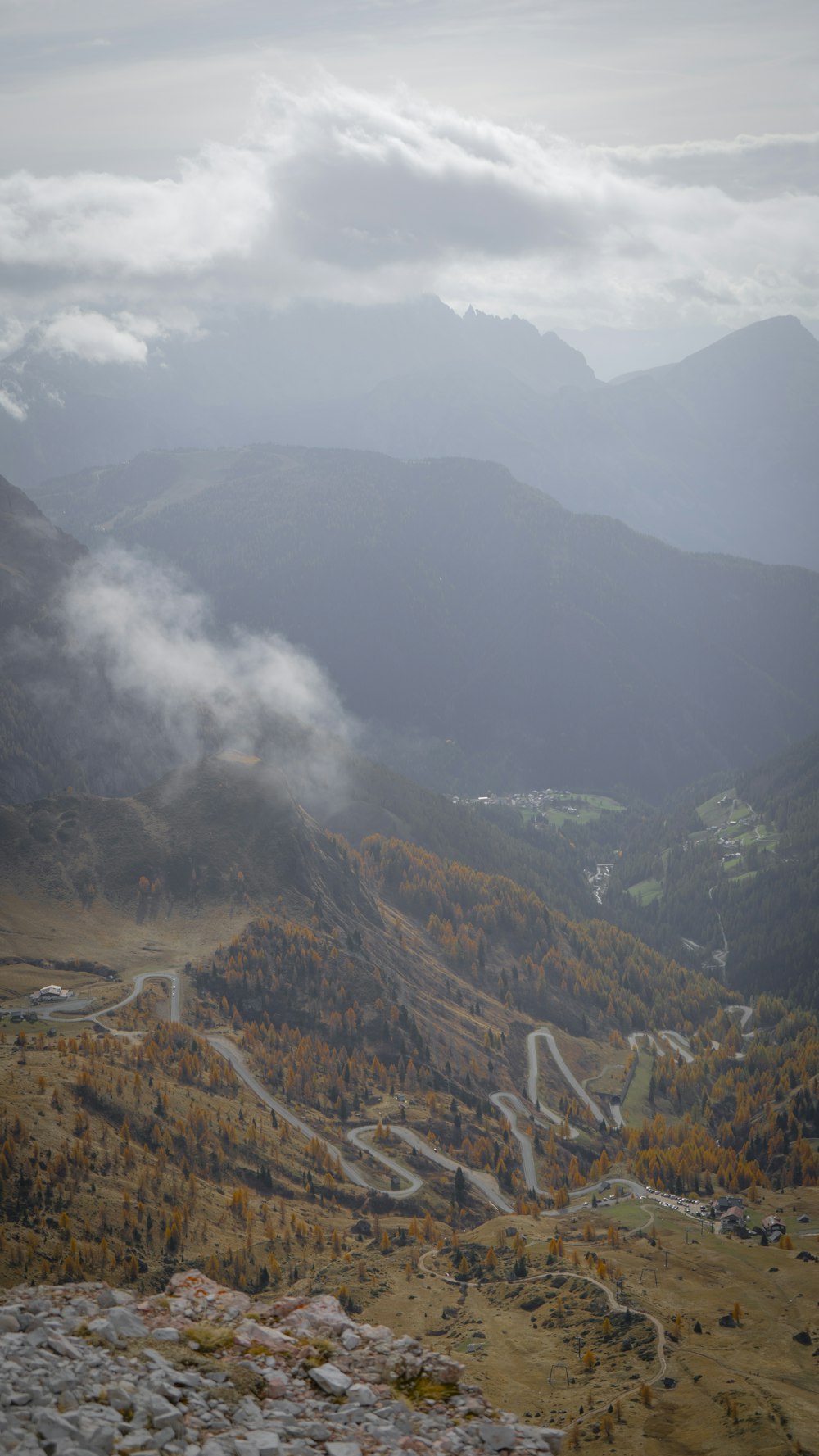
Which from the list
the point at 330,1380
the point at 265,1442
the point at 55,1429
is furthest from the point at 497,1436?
the point at 55,1429

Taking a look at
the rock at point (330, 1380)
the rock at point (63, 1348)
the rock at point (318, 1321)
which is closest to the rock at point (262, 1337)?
the rock at point (318, 1321)

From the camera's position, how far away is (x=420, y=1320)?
429 feet

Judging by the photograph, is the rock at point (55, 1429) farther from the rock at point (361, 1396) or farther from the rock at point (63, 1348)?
the rock at point (361, 1396)

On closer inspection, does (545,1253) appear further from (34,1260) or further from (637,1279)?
(34,1260)

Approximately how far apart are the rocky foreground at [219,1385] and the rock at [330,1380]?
81 mm

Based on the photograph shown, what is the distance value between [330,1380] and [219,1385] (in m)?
8.15

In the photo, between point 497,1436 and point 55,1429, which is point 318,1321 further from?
point 55,1429

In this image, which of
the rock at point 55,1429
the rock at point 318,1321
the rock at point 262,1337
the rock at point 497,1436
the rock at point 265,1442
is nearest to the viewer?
the rock at point 55,1429

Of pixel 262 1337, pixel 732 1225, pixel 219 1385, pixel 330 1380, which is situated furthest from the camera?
pixel 732 1225

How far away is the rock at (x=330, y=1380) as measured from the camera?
7519 cm

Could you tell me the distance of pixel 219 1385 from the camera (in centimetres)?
7125

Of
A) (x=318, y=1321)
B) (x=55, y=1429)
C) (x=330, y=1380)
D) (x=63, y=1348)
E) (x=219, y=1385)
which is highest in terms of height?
(x=318, y=1321)

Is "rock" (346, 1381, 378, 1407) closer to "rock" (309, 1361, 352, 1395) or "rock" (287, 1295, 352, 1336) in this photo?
"rock" (309, 1361, 352, 1395)

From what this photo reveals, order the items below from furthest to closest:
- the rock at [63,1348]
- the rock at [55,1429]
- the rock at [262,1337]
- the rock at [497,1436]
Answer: the rock at [262,1337]
the rock at [497,1436]
the rock at [63,1348]
the rock at [55,1429]
